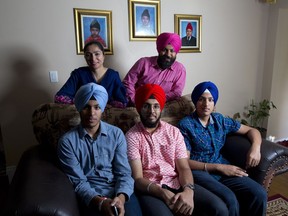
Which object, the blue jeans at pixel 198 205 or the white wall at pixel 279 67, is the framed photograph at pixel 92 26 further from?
the white wall at pixel 279 67

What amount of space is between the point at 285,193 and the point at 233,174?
104 centimetres

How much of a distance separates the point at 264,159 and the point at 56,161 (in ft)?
4.29

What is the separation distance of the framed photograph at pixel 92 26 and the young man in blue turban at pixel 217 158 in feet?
4.15

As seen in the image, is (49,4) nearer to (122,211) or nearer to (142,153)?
(142,153)

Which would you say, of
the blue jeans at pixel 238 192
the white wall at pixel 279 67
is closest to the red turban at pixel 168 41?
the blue jeans at pixel 238 192

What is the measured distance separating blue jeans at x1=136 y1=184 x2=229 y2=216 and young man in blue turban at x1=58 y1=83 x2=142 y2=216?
0.15ft

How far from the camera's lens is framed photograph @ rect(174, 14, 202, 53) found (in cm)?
281

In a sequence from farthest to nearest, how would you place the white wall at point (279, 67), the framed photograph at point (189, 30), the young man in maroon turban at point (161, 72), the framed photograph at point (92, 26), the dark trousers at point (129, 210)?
the white wall at point (279, 67) → the framed photograph at point (189, 30) → the framed photograph at point (92, 26) → the young man in maroon turban at point (161, 72) → the dark trousers at point (129, 210)

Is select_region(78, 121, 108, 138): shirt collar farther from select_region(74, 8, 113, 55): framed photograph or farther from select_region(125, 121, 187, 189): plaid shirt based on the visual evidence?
select_region(74, 8, 113, 55): framed photograph

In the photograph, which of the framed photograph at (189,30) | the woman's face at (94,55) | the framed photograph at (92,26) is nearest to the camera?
the woman's face at (94,55)

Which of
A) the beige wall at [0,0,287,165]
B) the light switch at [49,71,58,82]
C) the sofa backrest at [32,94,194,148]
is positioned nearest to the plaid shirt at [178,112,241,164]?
the sofa backrest at [32,94,194,148]

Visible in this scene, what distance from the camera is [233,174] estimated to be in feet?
5.20

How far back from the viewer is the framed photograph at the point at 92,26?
7.84 feet

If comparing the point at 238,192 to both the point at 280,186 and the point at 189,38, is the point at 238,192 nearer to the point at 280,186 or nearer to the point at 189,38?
the point at 280,186
